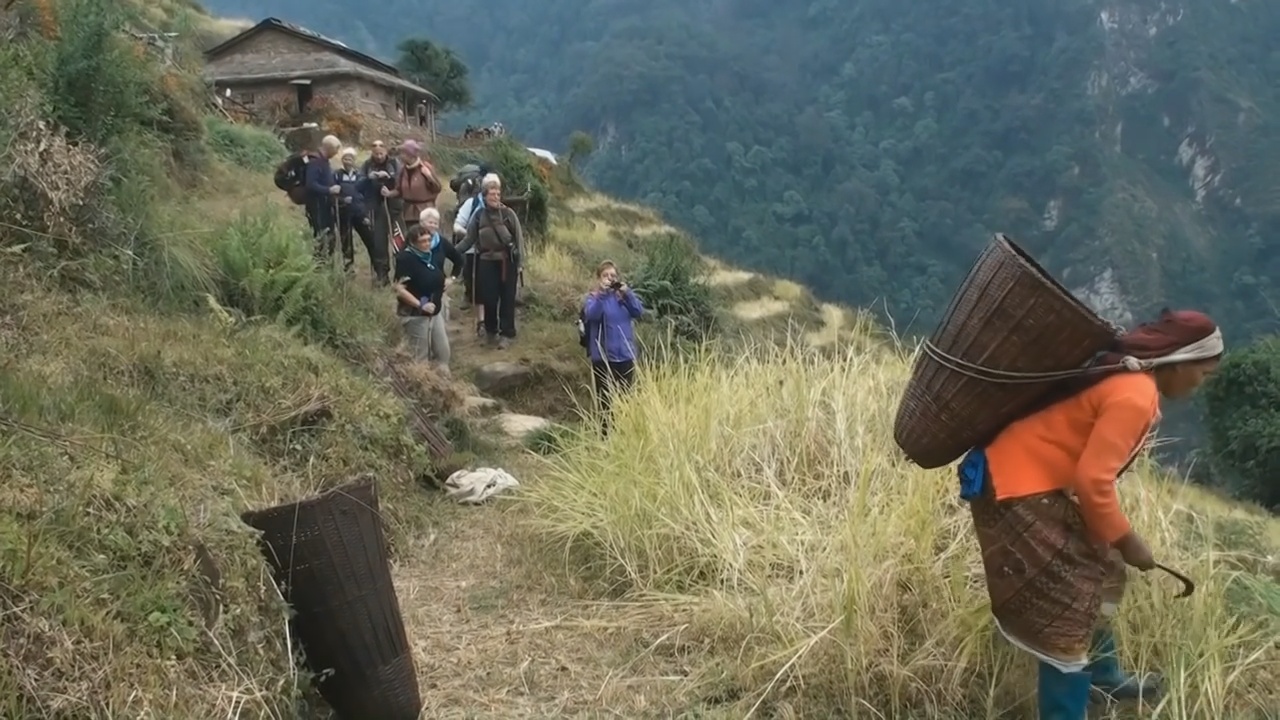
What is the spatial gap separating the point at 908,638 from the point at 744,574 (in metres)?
0.78

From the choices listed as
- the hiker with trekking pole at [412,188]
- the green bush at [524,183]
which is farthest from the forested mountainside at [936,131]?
the hiker with trekking pole at [412,188]

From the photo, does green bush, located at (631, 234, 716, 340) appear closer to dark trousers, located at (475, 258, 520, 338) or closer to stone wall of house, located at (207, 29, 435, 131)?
dark trousers, located at (475, 258, 520, 338)

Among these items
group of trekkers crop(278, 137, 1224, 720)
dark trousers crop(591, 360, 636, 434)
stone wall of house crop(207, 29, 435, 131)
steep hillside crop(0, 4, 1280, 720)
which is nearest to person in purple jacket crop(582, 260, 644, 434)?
dark trousers crop(591, 360, 636, 434)

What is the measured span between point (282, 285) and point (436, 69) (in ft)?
134

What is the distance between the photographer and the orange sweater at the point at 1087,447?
2.74 meters

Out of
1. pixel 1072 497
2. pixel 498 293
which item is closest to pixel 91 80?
pixel 498 293

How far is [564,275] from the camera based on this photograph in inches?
556

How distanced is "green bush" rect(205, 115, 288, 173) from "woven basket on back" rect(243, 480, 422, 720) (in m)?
13.1

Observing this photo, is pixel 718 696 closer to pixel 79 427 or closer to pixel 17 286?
pixel 79 427

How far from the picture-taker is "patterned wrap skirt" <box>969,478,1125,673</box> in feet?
9.62

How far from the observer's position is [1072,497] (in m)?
2.94

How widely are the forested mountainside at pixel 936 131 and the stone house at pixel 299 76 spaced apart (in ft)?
80.6

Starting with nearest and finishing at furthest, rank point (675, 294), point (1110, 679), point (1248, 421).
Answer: point (1110, 679)
point (675, 294)
point (1248, 421)

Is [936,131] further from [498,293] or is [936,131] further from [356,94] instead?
[498,293]
